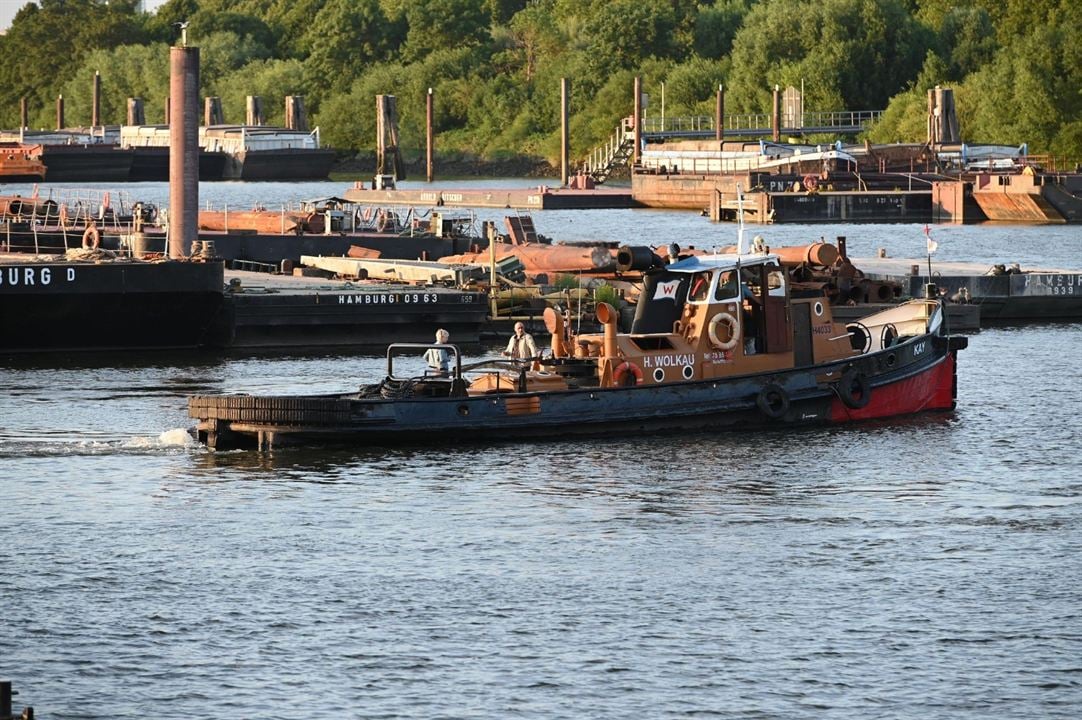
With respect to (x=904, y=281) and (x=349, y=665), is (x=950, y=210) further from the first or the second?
(x=349, y=665)

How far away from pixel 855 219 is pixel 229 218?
4063cm

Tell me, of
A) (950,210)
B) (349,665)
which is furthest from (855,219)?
(349,665)

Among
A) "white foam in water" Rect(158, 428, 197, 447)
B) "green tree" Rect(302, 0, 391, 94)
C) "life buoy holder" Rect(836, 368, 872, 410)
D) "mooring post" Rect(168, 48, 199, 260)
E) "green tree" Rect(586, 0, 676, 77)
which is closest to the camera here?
"white foam in water" Rect(158, 428, 197, 447)

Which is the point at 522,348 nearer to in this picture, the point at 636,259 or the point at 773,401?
the point at 636,259

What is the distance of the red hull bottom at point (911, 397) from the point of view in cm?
3397

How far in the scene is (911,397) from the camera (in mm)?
34969

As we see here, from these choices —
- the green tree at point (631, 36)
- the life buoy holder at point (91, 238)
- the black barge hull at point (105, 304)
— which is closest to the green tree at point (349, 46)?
the green tree at point (631, 36)

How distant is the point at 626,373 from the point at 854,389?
4.33 metres

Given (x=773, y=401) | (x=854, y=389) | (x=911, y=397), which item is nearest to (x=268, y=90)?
(x=911, y=397)

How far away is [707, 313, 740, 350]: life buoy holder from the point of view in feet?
107

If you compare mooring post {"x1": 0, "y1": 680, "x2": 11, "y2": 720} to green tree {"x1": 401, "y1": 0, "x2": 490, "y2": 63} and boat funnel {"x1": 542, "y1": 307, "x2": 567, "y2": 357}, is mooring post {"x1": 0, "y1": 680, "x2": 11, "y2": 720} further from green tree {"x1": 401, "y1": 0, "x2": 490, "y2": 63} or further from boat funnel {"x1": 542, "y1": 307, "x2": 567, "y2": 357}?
green tree {"x1": 401, "y1": 0, "x2": 490, "y2": 63}

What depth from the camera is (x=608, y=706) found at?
18.8 m

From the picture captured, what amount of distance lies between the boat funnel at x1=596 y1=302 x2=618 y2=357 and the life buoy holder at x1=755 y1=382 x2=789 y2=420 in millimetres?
2573

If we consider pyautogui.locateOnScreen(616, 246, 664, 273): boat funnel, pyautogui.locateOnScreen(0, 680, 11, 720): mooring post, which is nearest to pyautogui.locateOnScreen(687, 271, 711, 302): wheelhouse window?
pyautogui.locateOnScreen(616, 246, 664, 273): boat funnel
